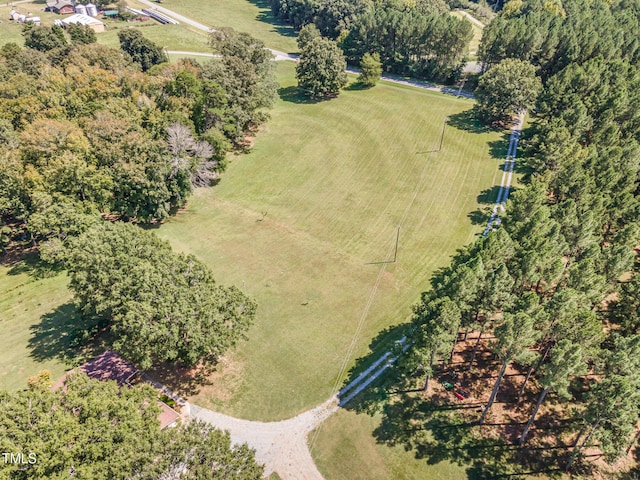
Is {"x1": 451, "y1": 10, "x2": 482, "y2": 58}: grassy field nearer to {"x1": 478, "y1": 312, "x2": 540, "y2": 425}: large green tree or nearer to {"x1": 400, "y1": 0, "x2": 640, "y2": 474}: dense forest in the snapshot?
{"x1": 400, "y1": 0, "x2": 640, "y2": 474}: dense forest

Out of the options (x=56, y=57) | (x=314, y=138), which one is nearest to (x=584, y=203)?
(x=314, y=138)

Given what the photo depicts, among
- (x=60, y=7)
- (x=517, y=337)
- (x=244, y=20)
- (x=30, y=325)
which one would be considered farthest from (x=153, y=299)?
(x=60, y=7)

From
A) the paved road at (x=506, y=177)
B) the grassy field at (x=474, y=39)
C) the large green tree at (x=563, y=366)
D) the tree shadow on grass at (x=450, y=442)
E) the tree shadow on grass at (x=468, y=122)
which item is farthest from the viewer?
the grassy field at (x=474, y=39)

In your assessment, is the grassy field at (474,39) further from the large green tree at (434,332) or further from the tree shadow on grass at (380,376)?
the large green tree at (434,332)

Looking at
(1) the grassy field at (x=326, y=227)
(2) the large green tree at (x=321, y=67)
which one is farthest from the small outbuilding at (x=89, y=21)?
(1) the grassy field at (x=326, y=227)

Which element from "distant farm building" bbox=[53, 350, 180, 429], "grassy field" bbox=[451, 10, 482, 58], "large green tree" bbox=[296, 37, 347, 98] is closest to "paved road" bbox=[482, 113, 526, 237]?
"large green tree" bbox=[296, 37, 347, 98]

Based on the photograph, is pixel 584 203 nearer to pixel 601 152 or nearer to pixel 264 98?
pixel 601 152
